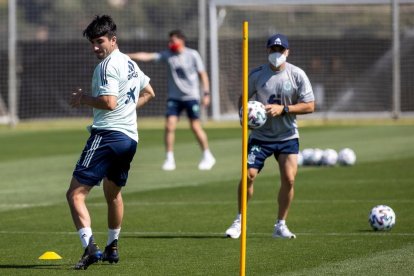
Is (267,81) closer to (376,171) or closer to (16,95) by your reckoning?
(376,171)

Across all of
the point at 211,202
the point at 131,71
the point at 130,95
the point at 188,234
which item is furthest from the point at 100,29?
the point at 211,202

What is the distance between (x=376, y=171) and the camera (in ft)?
63.7

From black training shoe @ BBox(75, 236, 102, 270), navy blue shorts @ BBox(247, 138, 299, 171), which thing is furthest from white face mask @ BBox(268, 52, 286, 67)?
black training shoe @ BBox(75, 236, 102, 270)

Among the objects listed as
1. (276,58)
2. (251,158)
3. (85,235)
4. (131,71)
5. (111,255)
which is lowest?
(111,255)

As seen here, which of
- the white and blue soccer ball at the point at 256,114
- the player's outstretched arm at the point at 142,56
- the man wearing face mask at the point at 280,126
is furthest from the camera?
the player's outstretched arm at the point at 142,56

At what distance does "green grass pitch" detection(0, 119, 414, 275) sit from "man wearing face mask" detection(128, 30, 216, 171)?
44cm

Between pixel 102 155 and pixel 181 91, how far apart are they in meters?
10.4

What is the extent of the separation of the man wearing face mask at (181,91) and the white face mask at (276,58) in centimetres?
798

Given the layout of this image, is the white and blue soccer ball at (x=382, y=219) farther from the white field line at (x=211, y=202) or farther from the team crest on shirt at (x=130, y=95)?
the team crest on shirt at (x=130, y=95)

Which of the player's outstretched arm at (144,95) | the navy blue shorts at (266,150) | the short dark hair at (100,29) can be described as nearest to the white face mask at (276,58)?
the navy blue shorts at (266,150)

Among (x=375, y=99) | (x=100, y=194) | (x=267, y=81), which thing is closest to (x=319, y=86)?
(x=375, y=99)

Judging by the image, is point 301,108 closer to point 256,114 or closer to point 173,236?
point 256,114

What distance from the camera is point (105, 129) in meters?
10.3

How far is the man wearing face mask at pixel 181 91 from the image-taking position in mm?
20156
